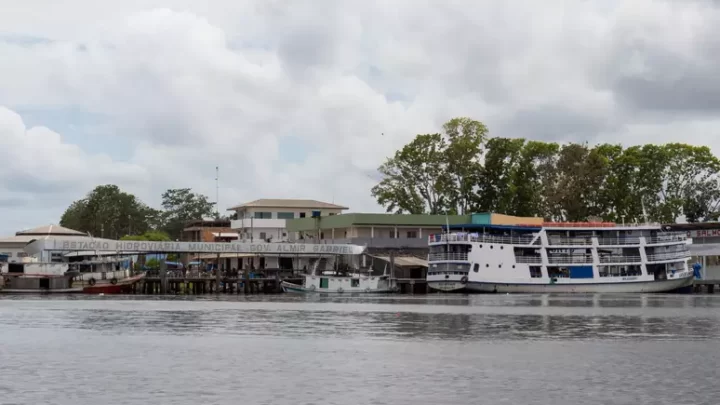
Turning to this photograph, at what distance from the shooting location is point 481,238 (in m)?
99.8

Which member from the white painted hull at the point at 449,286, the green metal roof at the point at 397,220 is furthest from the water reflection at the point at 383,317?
the green metal roof at the point at 397,220

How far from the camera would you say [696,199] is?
423 feet

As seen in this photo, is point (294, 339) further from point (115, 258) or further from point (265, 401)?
point (115, 258)

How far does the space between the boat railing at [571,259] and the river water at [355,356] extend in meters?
32.7

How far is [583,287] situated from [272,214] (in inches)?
2030

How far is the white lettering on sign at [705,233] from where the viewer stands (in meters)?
115

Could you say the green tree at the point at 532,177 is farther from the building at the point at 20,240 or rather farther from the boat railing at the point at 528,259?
the building at the point at 20,240

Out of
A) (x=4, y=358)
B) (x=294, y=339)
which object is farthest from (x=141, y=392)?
(x=294, y=339)

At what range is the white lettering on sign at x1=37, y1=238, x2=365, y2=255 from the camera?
90.9 metres

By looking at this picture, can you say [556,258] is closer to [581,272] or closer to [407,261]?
[581,272]

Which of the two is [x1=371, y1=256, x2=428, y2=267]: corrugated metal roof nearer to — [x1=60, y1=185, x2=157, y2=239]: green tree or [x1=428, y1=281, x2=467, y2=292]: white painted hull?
[x1=428, y1=281, x2=467, y2=292]: white painted hull

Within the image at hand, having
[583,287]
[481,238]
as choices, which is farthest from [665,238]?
[481,238]

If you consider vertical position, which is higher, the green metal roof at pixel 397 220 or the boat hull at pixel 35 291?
the green metal roof at pixel 397 220

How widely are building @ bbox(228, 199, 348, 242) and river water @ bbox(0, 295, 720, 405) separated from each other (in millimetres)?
69512
